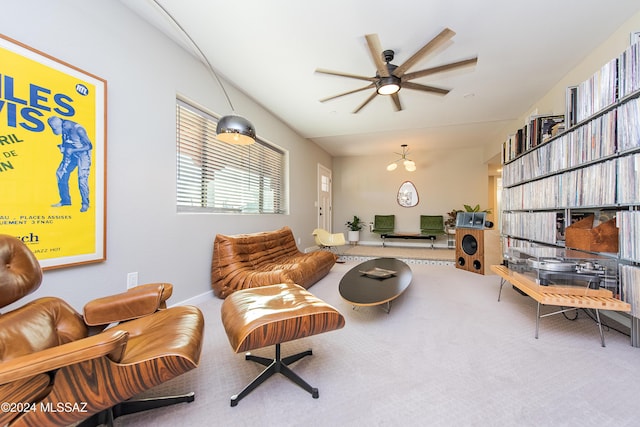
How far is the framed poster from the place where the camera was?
4.82 feet

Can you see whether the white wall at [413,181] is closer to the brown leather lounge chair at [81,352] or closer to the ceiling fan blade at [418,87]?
the ceiling fan blade at [418,87]

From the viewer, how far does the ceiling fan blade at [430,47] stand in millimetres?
1789

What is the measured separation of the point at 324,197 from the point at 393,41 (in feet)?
15.4

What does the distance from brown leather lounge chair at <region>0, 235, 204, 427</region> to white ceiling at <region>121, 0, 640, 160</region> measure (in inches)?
86.8

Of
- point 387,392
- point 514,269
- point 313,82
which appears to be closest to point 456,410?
point 387,392

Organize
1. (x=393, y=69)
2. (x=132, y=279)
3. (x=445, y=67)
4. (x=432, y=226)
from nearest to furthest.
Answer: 1. (x=132, y=279)
2. (x=445, y=67)
3. (x=393, y=69)
4. (x=432, y=226)

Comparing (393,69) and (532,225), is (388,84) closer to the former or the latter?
(393,69)

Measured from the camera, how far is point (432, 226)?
6719mm

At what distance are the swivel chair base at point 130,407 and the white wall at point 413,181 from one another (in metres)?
6.59

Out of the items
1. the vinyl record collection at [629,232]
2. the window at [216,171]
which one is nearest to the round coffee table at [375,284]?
the vinyl record collection at [629,232]

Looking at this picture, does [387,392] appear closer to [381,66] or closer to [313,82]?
[381,66]

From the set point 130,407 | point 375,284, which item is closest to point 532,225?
point 375,284

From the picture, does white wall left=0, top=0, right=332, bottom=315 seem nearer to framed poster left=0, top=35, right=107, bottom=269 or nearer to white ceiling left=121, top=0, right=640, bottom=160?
framed poster left=0, top=35, right=107, bottom=269

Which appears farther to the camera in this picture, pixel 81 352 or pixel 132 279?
pixel 132 279
